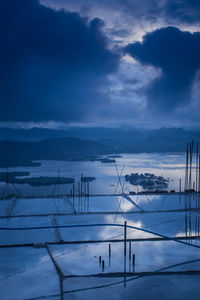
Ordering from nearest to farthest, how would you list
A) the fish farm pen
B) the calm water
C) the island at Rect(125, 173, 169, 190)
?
the fish farm pen < the calm water < the island at Rect(125, 173, 169, 190)

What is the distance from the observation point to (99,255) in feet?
9.61

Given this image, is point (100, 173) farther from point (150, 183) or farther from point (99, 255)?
point (99, 255)

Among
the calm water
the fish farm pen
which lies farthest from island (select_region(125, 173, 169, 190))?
the fish farm pen

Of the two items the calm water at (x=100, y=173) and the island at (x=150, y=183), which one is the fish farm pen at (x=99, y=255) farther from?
the island at (x=150, y=183)

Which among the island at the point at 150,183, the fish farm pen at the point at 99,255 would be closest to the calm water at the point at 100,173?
the island at the point at 150,183

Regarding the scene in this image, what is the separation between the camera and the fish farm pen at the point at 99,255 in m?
2.21

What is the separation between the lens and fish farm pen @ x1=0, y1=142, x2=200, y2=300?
2215 mm

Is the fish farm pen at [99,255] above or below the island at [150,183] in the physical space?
below

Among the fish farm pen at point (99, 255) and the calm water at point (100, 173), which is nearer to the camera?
the fish farm pen at point (99, 255)

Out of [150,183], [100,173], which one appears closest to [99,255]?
[150,183]

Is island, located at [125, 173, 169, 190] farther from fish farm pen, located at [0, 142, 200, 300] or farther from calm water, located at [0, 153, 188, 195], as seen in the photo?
fish farm pen, located at [0, 142, 200, 300]

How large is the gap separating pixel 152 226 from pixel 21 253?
6.41 feet

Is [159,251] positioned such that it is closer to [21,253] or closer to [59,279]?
[59,279]

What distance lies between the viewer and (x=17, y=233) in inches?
147
